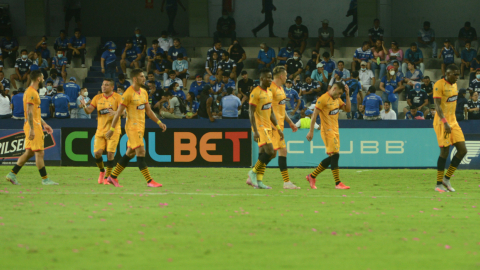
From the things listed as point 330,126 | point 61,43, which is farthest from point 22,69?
point 330,126

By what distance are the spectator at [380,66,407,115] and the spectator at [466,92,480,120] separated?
2.65 meters

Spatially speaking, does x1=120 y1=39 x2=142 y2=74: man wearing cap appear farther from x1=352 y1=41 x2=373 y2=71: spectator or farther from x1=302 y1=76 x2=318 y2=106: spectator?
x1=352 y1=41 x2=373 y2=71: spectator

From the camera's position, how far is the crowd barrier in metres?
17.3

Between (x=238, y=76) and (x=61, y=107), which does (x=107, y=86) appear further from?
(x=238, y=76)

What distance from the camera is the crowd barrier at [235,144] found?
56.9ft

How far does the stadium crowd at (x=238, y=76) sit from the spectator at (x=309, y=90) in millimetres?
36

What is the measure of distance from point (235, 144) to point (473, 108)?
7896 millimetres

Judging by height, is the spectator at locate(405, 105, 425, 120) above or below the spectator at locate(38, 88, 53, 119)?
below

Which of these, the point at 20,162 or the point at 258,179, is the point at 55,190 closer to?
the point at 20,162

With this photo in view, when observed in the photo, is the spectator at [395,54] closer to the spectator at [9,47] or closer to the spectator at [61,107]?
the spectator at [61,107]

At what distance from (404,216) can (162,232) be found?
3.39 m

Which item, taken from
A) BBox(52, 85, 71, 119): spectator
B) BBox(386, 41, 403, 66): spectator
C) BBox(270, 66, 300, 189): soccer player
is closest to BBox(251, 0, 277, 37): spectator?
BBox(386, 41, 403, 66): spectator

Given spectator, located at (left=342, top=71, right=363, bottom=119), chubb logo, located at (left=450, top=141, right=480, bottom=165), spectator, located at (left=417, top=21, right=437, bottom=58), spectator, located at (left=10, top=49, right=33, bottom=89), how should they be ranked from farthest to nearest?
spectator, located at (left=417, top=21, right=437, bottom=58) → spectator, located at (left=10, top=49, right=33, bottom=89) → spectator, located at (left=342, top=71, right=363, bottom=119) → chubb logo, located at (left=450, top=141, right=480, bottom=165)

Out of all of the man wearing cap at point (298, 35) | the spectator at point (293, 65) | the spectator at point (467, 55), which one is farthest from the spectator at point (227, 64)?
the spectator at point (467, 55)
